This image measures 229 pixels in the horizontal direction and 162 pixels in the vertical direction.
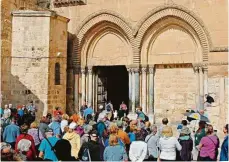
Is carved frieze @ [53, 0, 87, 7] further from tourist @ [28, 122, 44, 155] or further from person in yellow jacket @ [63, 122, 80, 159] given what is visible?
person in yellow jacket @ [63, 122, 80, 159]

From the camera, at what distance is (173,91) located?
57.1 feet

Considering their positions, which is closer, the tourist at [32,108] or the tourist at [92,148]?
the tourist at [92,148]

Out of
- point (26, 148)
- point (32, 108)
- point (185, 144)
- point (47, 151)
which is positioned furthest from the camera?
point (32, 108)

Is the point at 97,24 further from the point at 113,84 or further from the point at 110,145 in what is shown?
the point at 110,145

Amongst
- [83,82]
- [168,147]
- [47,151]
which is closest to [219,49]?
[83,82]

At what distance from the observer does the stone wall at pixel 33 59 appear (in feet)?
55.6

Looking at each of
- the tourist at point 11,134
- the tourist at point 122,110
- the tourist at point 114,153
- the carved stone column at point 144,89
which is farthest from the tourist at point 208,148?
the carved stone column at point 144,89

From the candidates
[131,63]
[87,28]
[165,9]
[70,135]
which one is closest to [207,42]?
[165,9]

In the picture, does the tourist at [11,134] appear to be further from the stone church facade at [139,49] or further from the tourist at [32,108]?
the stone church facade at [139,49]

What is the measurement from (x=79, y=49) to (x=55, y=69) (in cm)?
181

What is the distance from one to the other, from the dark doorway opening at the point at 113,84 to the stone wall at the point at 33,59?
321cm

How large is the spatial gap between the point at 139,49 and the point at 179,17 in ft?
7.19

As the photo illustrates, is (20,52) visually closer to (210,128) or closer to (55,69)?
(55,69)

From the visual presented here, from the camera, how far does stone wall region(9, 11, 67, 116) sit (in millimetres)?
16953
